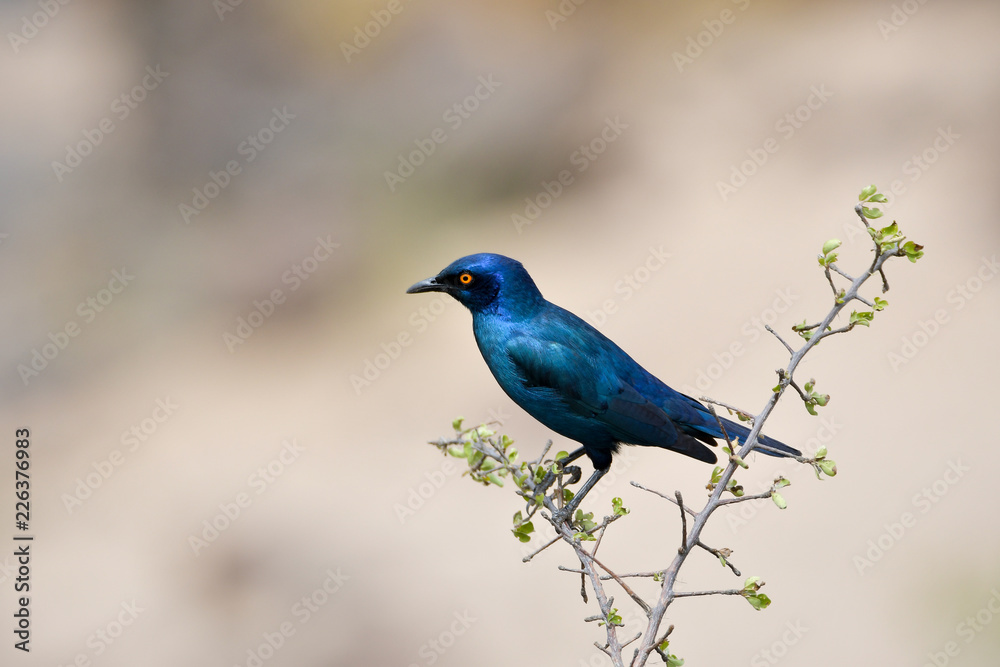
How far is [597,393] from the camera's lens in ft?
11.0

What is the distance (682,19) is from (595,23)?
1.14m

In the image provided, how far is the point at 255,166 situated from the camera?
11031 mm

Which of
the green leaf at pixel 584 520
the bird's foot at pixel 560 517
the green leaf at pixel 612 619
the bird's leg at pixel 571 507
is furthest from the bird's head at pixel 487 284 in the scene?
the green leaf at pixel 612 619

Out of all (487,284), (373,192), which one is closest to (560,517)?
(487,284)

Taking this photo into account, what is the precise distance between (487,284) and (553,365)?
14.7 inches

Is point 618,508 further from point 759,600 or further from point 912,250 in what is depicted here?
point 912,250

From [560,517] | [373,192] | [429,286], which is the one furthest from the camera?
[373,192]

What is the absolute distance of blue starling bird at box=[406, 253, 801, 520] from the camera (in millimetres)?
3250

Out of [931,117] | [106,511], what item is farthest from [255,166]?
[931,117]

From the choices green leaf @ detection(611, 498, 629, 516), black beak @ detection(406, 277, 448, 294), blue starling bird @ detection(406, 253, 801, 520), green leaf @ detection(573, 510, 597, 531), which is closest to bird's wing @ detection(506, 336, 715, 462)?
blue starling bird @ detection(406, 253, 801, 520)

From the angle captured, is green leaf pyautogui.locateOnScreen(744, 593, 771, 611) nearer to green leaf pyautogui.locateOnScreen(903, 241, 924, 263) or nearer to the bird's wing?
green leaf pyautogui.locateOnScreen(903, 241, 924, 263)

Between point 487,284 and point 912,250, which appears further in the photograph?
point 487,284

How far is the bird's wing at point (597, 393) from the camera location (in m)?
3.27

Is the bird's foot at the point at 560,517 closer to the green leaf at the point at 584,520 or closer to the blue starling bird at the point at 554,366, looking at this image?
the green leaf at the point at 584,520
